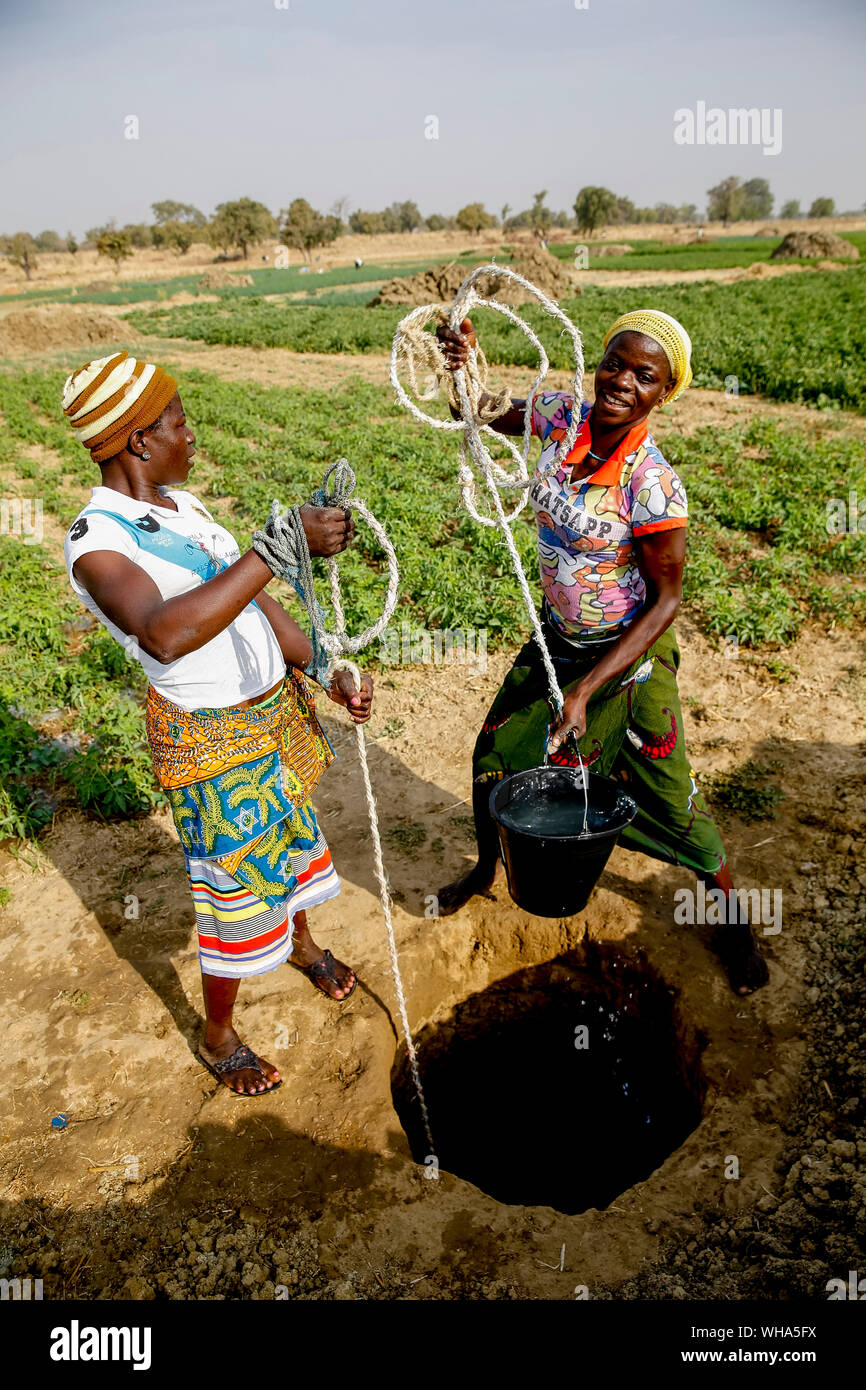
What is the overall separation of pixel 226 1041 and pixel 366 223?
105365 mm

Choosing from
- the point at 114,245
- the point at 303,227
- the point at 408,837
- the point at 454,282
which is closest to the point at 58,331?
the point at 454,282

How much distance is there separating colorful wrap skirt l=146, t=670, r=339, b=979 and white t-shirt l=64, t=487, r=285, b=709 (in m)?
0.07

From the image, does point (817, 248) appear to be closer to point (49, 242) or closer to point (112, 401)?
point (112, 401)

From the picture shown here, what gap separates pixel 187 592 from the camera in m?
1.75

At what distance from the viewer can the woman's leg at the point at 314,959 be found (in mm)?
2971

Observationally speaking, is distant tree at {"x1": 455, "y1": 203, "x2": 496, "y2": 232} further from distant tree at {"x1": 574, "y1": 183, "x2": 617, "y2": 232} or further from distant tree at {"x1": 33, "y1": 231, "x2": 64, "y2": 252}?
distant tree at {"x1": 33, "y1": 231, "x2": 64, "y2": 252}

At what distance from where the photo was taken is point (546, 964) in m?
3.36

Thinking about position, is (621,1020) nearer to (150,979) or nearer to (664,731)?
(664,731)

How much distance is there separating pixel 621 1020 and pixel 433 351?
8.80 ft

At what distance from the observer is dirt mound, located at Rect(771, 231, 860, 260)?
34.1 m

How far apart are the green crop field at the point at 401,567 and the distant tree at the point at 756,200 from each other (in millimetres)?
119984

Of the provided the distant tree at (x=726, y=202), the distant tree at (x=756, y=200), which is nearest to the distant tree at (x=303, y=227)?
the distant tree at (x=726, y=202)

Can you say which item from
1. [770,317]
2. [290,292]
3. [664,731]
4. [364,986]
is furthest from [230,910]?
[290,292]

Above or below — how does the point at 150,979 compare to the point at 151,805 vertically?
below
